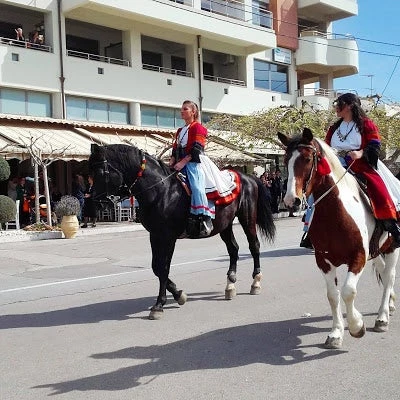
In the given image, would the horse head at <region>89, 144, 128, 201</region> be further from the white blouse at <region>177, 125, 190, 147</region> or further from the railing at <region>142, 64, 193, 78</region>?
the railing at <region>142, 64, 193, 78</region>

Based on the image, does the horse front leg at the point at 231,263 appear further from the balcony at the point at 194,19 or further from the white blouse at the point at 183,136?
the balcony at the point at 194,19

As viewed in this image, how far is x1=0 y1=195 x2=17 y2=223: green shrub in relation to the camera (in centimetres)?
Answer: 1767

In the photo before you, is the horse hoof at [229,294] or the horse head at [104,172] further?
the horse hoof at [229,294]

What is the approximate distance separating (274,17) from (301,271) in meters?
29.1

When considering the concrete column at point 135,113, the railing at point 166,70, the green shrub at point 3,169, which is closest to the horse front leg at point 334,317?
the green shrub at point 3,169

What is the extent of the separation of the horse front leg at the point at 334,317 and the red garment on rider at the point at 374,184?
2.52ft

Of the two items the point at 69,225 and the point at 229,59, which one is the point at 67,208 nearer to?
the point at 69,225

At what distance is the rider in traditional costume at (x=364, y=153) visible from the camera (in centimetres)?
552

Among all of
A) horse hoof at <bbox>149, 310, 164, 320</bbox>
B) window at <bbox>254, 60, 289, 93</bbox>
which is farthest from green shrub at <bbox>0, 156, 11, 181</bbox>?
window at <bbox>254, 60, 289, 93</bbox>

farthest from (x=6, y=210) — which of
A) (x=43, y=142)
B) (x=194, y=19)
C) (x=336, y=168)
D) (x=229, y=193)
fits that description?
(x=194, y=19)

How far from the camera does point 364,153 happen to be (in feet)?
18.5

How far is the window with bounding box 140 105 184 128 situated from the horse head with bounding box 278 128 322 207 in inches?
909

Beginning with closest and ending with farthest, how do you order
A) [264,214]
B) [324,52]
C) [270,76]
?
[264,214]
[270,76]
[324,52]

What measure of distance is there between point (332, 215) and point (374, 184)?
0.81 m
